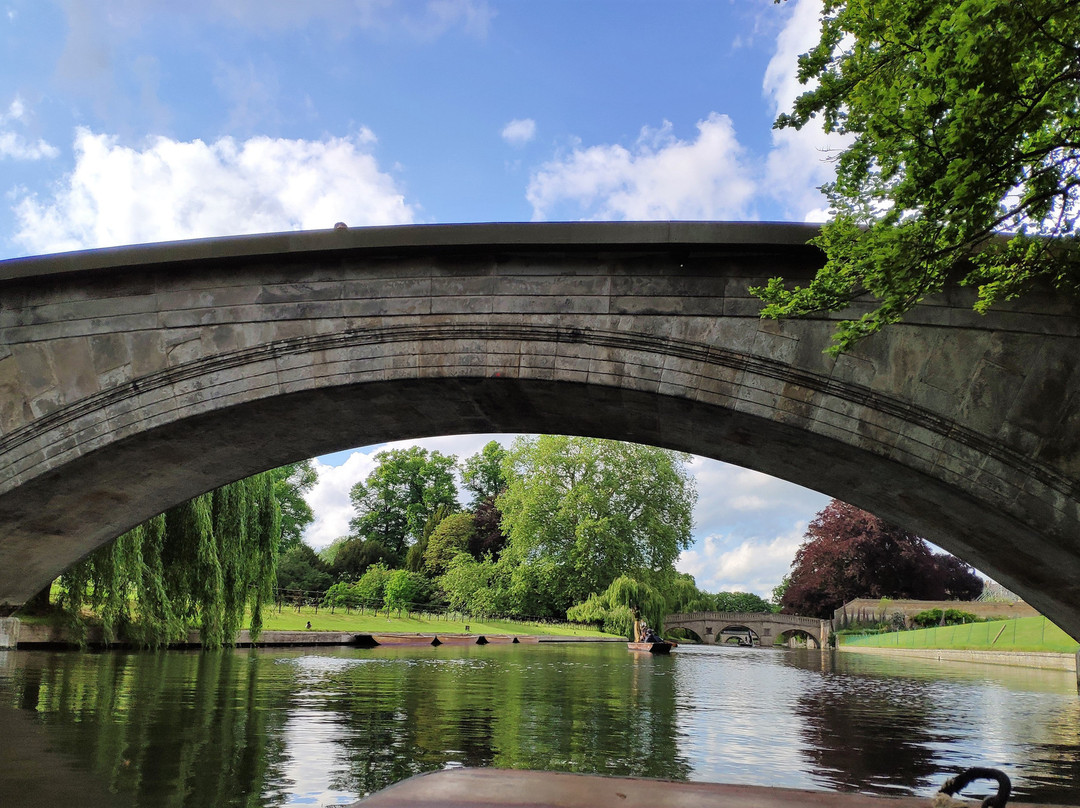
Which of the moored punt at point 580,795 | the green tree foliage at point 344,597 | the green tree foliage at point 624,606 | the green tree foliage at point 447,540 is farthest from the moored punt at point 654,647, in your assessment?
the moored punt at point 580,795

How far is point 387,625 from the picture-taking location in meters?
Answer: 31.3

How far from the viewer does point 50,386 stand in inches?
310

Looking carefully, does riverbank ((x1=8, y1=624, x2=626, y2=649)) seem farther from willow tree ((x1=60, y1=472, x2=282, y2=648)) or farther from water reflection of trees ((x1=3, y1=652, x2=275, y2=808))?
water reflection of trees ((x1=3, y1=652, x2=275, y2=808))

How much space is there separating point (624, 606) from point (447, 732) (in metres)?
29.4

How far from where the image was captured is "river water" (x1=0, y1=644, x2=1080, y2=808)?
5.05 metres

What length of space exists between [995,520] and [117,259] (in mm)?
7852

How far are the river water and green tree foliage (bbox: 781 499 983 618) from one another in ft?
125

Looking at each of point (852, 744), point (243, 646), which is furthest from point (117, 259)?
point (243, 646)

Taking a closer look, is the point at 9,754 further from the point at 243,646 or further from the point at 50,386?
the point at 243,646

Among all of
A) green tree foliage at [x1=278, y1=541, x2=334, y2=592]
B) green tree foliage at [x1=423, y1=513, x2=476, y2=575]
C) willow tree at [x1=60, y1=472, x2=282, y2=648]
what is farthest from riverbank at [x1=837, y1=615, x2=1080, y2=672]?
green tree foliage at [x1=278, y1=541, x2=334, y2=592]

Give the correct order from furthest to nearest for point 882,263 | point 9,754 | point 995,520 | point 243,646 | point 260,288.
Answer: point 243,646 < point 260,288 < point 995,520 < point 9,754 < point 882,263

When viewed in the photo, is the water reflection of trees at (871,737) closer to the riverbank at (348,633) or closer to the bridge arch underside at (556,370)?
the bridge arch underside at (556,370)

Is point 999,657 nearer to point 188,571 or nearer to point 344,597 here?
point 188,571

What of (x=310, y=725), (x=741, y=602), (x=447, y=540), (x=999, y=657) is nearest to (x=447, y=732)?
(x=310, y=725)
